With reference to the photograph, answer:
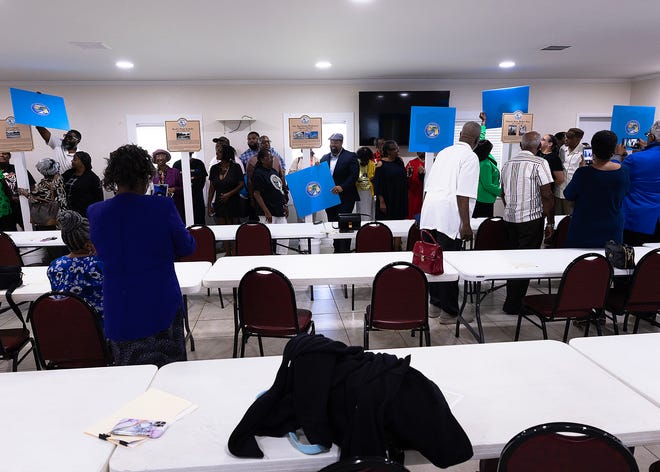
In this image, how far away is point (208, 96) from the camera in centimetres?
809

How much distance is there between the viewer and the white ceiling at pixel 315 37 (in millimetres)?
3996

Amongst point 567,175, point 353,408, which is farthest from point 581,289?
point 567,175

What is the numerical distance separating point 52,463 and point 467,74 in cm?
835

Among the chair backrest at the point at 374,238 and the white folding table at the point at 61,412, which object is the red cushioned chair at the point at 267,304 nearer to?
the white folding table at the point at 61,412

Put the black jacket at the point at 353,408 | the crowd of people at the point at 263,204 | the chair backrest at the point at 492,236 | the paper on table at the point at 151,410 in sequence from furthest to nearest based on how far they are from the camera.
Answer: the chair backrest at the point at 492,236, the crowd of people at the point at 263,204, the paper on table at the point at 151,410, the black jacket at the point at 353,408

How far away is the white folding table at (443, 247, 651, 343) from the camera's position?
114 inches

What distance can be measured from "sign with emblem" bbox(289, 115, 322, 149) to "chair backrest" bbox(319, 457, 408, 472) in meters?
4.32

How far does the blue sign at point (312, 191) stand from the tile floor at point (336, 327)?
985mm

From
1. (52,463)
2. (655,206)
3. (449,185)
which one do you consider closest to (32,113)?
(449,185)

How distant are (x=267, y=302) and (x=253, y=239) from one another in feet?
5.94

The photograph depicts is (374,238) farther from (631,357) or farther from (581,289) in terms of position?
(631,357)

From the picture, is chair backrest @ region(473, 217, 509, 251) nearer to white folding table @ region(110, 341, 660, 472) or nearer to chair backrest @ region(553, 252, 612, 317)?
chair backrest @ region(553, 252, 612, 317)

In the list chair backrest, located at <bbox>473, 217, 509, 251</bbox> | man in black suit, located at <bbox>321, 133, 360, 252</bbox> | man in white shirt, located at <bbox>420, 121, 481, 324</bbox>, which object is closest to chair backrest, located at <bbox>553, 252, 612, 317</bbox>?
man in white shirt, located at <bbox>420, 121, 481, 324</bbox>

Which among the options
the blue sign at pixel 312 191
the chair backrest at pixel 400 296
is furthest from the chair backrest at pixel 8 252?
the chair backrest at pixel 400 296
